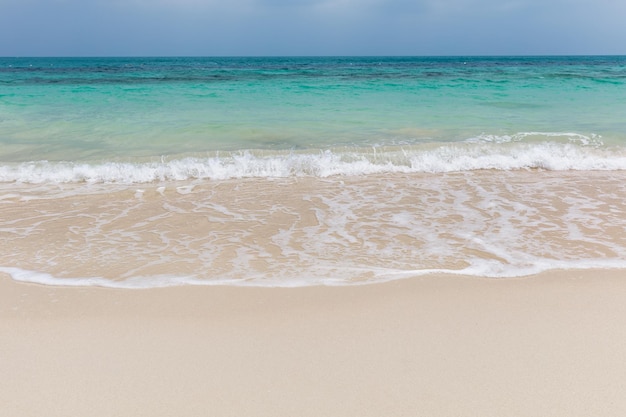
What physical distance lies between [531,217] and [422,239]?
146 centimetres

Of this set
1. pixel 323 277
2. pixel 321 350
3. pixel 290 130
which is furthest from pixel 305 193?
pixel 290 130

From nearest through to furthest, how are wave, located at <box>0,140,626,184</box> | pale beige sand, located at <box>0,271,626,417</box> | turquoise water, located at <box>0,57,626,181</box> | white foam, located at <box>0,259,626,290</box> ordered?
pale beige sand, located at <box>0,271,626,417</box> → white foam, located at <box>0,259,626,290</box> → wave, located at <box>0,140,626,184</box> → turquoise water, located at <box>0,57,626,181</box>

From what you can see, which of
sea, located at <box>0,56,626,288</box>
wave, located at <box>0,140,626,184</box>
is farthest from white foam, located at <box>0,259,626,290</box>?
wave, located at <box>0,140,626,184</box>

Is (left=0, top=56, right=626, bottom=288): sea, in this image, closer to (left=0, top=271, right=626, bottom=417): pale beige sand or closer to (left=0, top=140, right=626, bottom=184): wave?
(left=0, top=140, right=626, bottom=184): wave

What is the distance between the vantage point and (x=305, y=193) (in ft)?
21.1

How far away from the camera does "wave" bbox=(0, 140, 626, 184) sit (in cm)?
743

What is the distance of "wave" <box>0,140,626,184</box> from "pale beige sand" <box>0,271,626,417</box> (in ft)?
13.3

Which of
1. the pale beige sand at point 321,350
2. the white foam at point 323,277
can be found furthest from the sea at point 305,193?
the pale beige sand at point 321,350

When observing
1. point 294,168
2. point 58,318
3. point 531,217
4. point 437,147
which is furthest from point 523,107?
point 58,318

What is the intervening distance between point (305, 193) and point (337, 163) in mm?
1654

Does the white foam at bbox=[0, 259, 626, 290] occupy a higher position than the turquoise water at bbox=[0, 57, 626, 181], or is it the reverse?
the turquoise water at bbox=[0, 57, 626, 181]

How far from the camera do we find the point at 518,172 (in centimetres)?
785

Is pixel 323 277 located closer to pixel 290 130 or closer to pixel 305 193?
pixel 305 193

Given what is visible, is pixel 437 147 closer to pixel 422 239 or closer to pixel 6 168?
pixel 422 239
